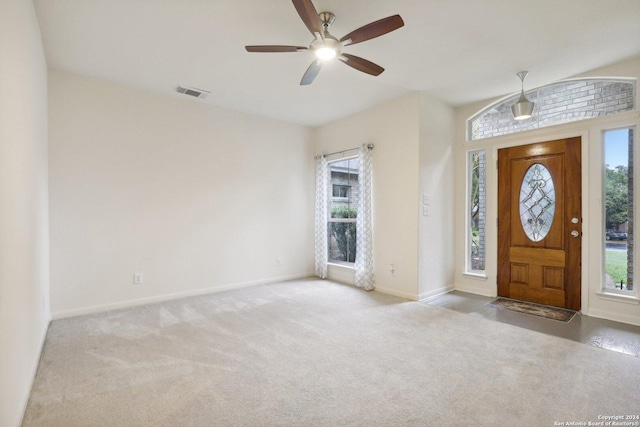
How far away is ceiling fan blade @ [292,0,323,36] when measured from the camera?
6.43ft

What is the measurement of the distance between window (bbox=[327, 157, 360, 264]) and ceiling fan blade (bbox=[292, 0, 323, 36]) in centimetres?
311

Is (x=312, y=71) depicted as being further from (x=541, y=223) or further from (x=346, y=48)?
(x=541, y=223)

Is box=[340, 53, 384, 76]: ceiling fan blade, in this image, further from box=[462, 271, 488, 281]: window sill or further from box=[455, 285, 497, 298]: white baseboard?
box=[455, 285, 497, 298]: white baseboard

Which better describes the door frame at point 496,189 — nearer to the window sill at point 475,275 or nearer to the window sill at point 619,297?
the window sill at point 475,275

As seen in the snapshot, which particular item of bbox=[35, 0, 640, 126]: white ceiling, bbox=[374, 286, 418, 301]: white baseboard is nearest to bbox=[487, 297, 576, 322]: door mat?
bbox=[374, 286, 418, 301]: white baseboard

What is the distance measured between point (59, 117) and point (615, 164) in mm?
6173

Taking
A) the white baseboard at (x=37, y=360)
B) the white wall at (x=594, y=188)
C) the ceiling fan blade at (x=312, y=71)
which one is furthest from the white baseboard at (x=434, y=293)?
the white baseboard at (x=37, y=360)

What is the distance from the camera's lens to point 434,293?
4.41 m

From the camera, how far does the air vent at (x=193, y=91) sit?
13.0 ft

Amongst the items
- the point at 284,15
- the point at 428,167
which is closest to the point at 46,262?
the point at 284,15

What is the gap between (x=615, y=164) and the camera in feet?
11.3

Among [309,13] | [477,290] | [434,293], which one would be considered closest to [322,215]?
[434,293]

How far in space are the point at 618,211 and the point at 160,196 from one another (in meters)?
5.46

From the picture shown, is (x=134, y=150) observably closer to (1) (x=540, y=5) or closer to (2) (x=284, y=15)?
(2) (x=284, y=15)
